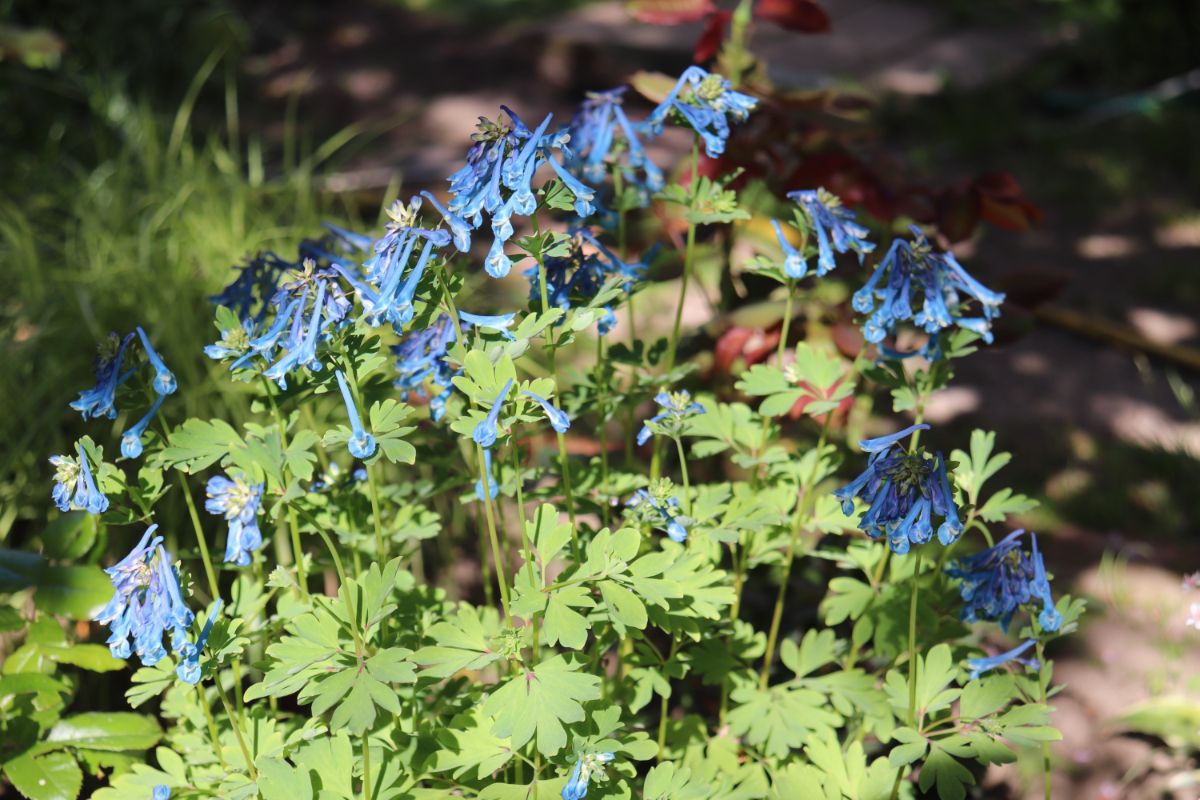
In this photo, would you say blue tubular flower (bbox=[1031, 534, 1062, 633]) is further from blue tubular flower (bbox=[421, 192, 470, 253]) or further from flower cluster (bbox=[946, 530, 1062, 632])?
blue tubular flower (bbox=[421, 192, 470, 253])

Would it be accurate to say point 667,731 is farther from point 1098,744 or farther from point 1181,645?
point 1181,645

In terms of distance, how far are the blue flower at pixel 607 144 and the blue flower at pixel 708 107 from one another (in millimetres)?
141

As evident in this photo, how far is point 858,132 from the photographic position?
2.59 m

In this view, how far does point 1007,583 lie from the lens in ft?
6.04

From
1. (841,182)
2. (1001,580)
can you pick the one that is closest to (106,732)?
(1001,580)

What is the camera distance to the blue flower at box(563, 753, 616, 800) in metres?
1.60

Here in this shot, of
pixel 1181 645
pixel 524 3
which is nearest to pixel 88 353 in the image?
pixel 1181 645

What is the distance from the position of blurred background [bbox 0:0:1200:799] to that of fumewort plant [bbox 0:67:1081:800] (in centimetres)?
45

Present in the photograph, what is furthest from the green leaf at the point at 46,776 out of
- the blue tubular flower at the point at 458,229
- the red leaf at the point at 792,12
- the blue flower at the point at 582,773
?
the red leaf at the point at 792,12

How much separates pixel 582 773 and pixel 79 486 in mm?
844

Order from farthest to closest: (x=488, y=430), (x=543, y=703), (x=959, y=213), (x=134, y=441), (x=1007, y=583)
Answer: (x=959, y=213)
(x=1007, y=583)
(x=134, y=441)
(x=543, y=703)
(x=488, y=430)

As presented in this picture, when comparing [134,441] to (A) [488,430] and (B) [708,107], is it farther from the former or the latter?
(B) [708,107]

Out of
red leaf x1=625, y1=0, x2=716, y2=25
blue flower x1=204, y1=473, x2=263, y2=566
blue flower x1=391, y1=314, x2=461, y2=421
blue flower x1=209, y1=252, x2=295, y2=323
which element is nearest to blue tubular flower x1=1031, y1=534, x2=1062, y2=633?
blue flower x1=391, y1=314, x2=461, y2=421

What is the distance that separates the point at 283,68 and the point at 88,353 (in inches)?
151
